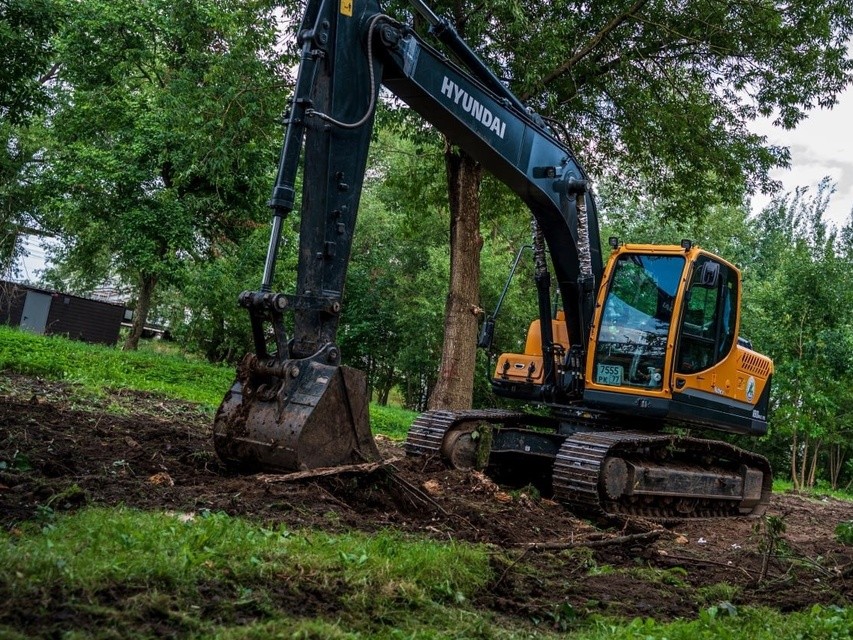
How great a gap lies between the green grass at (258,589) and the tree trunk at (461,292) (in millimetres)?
7683

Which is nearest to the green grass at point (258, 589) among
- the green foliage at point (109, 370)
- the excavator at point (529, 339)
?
the excavator at point (529, 339)

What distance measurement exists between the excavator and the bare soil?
0.40 meters

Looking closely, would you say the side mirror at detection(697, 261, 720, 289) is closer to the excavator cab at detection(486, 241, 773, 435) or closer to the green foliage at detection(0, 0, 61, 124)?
the excavator cab at detection(486, 241, 773, 435)

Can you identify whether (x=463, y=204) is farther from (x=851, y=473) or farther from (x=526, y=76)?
(x=851, y=473)

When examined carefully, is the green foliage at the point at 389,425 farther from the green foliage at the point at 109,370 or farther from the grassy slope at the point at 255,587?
the grassy slope at the point at 255,587

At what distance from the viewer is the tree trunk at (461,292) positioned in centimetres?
1301

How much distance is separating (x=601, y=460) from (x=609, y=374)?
118cm

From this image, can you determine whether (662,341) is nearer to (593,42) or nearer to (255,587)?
(593,42)

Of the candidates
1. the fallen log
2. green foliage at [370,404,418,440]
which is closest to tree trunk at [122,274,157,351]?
green foliage at [370,404,418,440]

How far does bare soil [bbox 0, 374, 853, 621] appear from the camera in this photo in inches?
202

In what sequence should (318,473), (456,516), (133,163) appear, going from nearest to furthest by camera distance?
(318,473) → (456,516) → (133,163)

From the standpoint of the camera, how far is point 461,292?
13.2m

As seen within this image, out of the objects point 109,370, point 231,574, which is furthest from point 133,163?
point 231,574

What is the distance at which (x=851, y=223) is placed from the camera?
42.7 metres
